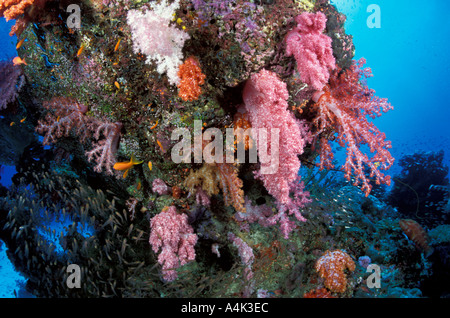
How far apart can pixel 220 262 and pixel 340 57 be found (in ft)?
12.6

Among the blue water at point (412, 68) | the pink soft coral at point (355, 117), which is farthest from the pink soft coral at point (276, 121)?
the blue water at point (412, 68)

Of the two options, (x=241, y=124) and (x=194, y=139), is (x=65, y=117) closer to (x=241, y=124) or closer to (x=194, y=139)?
(x=194, y=139)

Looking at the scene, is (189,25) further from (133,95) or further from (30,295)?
(30,295)

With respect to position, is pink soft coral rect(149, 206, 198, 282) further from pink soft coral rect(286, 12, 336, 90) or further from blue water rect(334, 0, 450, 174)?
blue water rect(334, 0, 450, 174)

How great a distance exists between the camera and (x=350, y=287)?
334cm

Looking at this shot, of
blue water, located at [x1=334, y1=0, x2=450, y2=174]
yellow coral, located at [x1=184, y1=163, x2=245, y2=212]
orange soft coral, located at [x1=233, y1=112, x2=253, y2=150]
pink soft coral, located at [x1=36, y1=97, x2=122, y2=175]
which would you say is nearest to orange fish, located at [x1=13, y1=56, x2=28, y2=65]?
pink soft coral, located at [x1=36, y1=97, x2=122, y2=175]

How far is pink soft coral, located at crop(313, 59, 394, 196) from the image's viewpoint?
3244 millimetres

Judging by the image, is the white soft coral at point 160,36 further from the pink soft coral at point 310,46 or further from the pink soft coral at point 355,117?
the pink soft coral at point 355,117

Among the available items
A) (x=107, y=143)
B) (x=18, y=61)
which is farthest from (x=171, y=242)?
(x=18, y=61)

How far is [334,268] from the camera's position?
3.33m

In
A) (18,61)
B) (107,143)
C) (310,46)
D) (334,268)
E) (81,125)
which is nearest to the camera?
(310,46)

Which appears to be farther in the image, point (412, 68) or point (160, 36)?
point (412, 68)

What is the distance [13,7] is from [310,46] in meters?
4.05

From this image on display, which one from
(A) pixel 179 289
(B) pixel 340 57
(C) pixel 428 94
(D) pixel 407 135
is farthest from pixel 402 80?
(A) pixel 179 289
